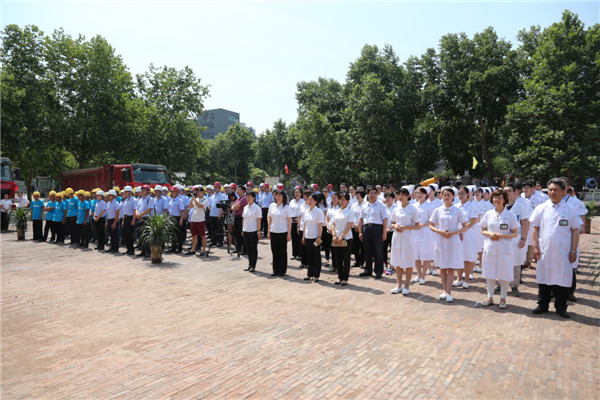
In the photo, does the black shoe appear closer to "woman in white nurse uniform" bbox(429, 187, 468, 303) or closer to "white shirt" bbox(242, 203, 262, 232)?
"woman in white nurse uniform" bbox(429, 187, 468, 303)

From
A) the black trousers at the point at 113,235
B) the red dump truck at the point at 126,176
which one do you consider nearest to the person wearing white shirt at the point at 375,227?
the black trousers at the point at 113,235

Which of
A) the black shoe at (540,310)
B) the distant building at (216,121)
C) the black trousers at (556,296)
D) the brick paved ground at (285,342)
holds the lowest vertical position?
the brick paved ground at (285,342)

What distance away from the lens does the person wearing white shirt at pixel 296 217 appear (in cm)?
1128

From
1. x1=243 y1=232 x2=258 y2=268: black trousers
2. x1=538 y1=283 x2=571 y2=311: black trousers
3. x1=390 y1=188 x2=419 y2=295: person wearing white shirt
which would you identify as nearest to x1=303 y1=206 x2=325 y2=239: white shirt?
x1=243 y1=232 x2=258 y2=268: black trousers

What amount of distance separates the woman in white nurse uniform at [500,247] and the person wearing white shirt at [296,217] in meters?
5.36

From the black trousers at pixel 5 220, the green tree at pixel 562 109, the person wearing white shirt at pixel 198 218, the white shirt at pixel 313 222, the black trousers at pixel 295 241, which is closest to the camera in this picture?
the white shirt at pixel 313 222

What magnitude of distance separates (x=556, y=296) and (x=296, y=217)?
704cm

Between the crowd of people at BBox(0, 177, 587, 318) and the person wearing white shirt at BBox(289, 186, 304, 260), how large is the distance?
42mm

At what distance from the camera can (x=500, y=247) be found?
6660 mm

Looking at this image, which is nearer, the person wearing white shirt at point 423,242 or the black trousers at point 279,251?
the person wearing white shirt at point 423,242

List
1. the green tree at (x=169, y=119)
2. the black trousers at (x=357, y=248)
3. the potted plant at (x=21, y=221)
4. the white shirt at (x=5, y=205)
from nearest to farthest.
A: the black trousers at (x=357, y=248) → the potted plant at (x=21, y=221) → the white shirt at (x=5, y=205) → the green tree at (x=169, y=119)

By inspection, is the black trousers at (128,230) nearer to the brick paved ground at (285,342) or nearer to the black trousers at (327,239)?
the brick paved ground at (285,342)

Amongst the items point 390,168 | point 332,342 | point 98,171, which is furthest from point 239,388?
point 390,168

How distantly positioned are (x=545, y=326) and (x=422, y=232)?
3.28m
